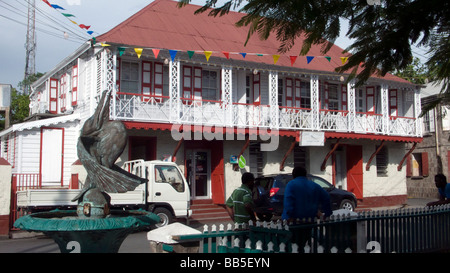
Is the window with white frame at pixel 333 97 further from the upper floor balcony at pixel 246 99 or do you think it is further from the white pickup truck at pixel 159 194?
the white pickup truck at pixel 159 194

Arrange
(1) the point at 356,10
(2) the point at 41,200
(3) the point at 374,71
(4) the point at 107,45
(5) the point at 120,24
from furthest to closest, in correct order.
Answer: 1. (5) the point at 120,24
2. (4) the point at 107,45
3. (2) the point at 41,200
4. (3) the point at 374,71
5. (1) the point at 356,10

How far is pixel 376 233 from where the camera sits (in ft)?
22.4

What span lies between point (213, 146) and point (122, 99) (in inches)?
194

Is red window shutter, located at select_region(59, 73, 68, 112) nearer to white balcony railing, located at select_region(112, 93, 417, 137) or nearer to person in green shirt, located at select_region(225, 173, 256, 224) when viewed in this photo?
white balcony railing, located at select_region(112, 93, 417, 137)

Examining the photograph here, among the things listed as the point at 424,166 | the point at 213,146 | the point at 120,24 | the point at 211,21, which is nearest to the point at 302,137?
the point at 213,146

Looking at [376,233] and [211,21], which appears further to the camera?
[211,21]

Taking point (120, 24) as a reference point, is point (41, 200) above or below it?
below

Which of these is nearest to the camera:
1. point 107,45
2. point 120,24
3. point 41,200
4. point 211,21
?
point 41,200

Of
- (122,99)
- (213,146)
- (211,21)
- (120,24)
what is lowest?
(213,146)

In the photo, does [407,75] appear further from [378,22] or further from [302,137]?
[378,22]

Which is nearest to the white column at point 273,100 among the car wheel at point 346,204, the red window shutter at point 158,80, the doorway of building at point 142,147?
the car wheel at point 346,204

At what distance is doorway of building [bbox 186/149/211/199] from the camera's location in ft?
63.7

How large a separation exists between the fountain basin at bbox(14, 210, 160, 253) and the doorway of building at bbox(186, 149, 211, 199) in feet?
45.5

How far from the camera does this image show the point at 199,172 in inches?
779
